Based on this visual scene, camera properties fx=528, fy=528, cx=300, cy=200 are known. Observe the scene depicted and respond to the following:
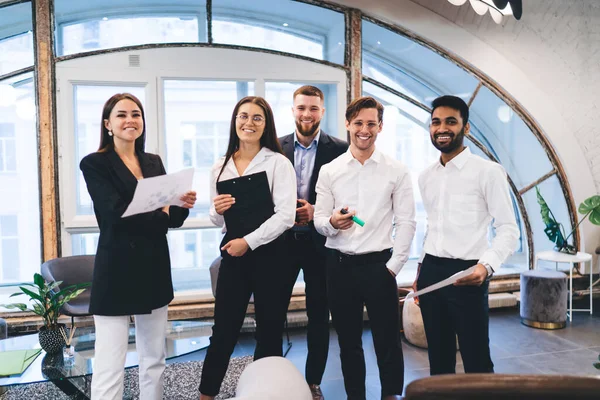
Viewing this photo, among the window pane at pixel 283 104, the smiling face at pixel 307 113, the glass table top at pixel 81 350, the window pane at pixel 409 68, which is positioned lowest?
the glass table top at pixel 81 350

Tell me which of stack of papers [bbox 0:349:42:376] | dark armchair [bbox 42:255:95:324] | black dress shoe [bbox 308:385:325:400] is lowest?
A: black dress shoe [bbox 308:385:325:400]

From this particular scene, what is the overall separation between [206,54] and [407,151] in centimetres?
234

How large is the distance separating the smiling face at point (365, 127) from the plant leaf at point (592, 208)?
3529 millimetres

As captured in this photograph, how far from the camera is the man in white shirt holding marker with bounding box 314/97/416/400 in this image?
8.71 ft

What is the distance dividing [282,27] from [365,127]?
9.35ft

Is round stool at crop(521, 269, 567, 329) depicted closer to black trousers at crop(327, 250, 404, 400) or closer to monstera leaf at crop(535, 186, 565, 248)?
monstera leaf at crop(535, 186, 565, 248)

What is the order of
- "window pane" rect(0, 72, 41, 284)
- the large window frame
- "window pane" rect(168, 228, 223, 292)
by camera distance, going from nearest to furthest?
1. the large window frame
2. "window pane" rect(0, 72, 41, 284)
3. "window pane" rect(168, 228, 223, 292)

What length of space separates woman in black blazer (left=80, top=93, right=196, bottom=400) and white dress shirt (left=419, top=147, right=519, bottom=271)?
121cm

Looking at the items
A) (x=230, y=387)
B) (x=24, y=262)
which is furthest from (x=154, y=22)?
(x=230, y=387)

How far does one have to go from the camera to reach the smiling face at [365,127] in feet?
8.78

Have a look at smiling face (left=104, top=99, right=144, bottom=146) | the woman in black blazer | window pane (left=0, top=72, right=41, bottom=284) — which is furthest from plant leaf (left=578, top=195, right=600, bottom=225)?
→ window pane (left=0, top=72, right=41, bottom=284)

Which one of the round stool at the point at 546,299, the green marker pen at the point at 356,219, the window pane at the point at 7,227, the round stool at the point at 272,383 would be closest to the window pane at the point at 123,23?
the window pane at the point at 7,227

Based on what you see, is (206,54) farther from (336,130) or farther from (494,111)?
(494,111)

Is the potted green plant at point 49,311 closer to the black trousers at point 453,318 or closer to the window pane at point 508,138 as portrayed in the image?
the black trousers at point 453,318
